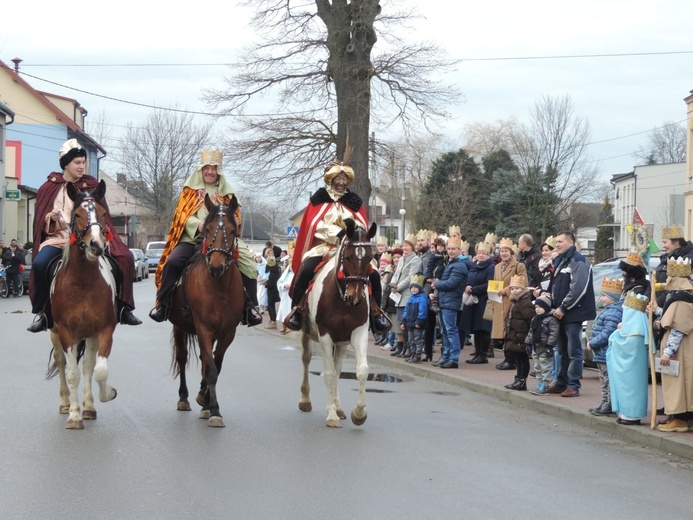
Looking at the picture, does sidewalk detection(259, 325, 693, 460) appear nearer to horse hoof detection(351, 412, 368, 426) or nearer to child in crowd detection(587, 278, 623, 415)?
child in crowd detection(587, 278, 623, 415)

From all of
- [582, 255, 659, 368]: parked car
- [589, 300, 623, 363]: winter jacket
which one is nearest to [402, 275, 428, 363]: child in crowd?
[582, 255, 659, 368]: parked car

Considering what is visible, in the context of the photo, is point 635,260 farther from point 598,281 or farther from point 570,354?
point 598,281

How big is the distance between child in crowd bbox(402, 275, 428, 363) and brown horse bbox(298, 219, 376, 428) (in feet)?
19.0

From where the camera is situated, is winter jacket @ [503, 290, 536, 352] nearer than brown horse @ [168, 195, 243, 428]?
No

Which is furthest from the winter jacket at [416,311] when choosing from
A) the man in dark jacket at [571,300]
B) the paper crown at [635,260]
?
the paper crown at [635,260]

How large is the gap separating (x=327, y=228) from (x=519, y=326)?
365cm

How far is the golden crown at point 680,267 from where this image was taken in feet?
32.4

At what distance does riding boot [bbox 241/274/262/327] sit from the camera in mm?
10875

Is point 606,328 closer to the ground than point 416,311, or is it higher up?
higher up

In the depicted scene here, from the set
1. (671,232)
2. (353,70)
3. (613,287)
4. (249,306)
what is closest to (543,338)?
(613,287)

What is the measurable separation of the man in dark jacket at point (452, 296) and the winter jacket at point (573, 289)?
3.44m

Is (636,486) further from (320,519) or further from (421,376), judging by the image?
(421,376)

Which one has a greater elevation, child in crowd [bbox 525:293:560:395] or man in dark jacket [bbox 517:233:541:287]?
man in dark jacket [bbox 517:233:541:287]

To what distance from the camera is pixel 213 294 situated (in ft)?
33.8
